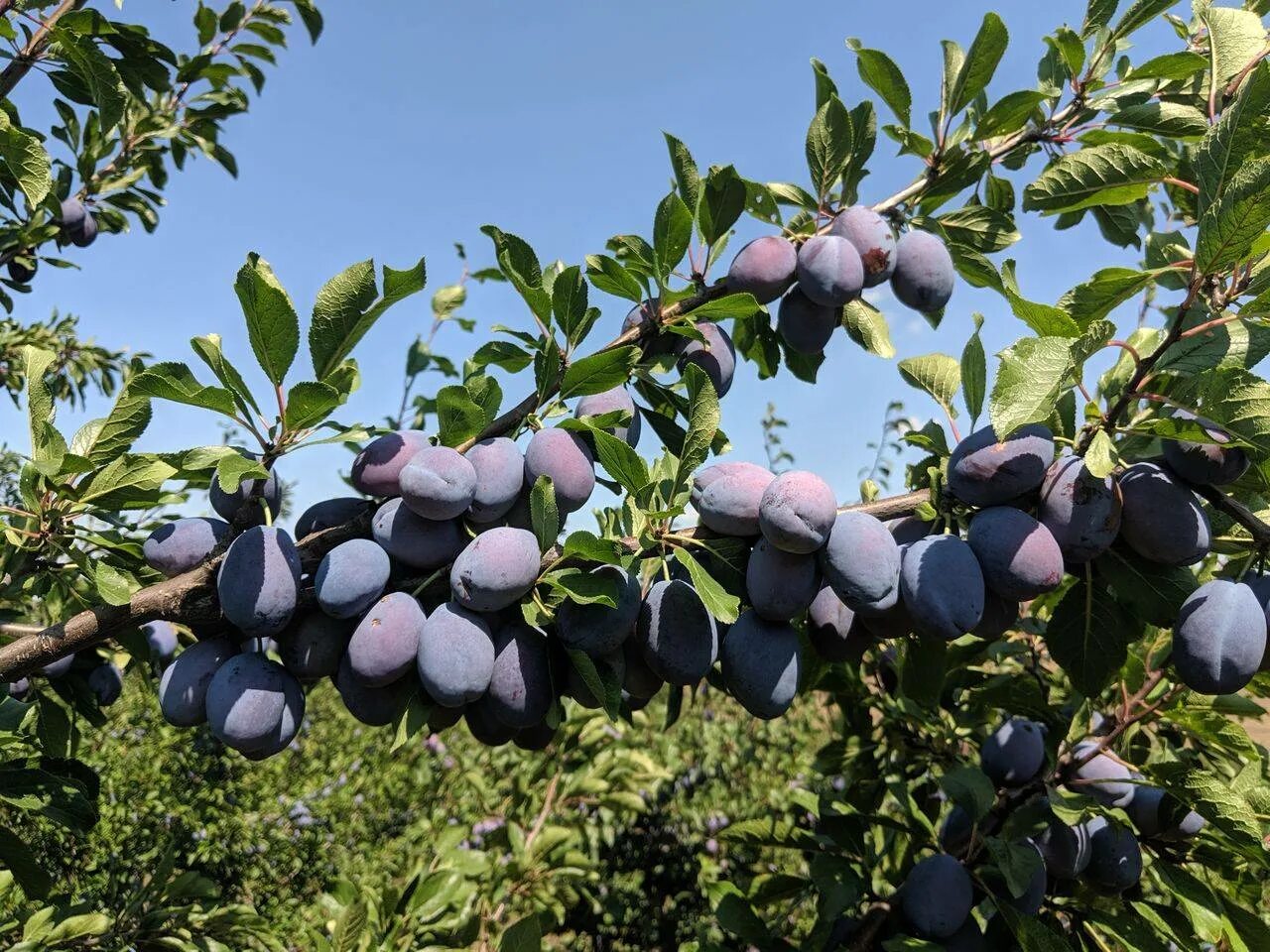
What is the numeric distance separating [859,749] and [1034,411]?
1.40 m

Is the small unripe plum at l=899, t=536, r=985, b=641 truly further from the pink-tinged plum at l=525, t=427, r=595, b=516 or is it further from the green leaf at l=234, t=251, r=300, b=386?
the green leaf at l=234, t=251, r=300, b=386

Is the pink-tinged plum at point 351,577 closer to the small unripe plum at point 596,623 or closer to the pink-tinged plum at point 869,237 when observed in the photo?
the small unripe plum at point 596,623

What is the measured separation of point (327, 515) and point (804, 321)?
773 millimetres

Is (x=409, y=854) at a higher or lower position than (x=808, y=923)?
higher

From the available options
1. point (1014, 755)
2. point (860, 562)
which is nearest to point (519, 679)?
point (860, 562)

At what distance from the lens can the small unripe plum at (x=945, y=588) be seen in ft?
2.76

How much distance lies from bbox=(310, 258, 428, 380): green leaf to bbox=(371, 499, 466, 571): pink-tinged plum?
179 millimetres

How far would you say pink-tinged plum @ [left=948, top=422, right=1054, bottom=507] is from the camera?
34.2 inches

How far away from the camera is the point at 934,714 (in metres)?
1.79

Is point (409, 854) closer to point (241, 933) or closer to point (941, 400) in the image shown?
point (241, 933)

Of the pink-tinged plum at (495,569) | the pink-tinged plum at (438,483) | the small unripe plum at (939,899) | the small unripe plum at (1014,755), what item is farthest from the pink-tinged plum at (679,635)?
the small unripe plum at (1014,755)

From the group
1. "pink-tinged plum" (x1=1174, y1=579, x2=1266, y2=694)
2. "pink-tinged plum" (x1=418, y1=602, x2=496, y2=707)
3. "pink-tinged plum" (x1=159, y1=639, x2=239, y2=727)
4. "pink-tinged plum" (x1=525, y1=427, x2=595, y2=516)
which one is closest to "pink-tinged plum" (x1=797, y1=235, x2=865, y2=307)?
"pink-tinged plum" (x1=525, y1=427, x2=595, y2=516)

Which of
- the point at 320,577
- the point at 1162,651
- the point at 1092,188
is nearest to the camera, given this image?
the point at 320,577

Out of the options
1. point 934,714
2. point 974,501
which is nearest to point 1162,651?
point 934,714
